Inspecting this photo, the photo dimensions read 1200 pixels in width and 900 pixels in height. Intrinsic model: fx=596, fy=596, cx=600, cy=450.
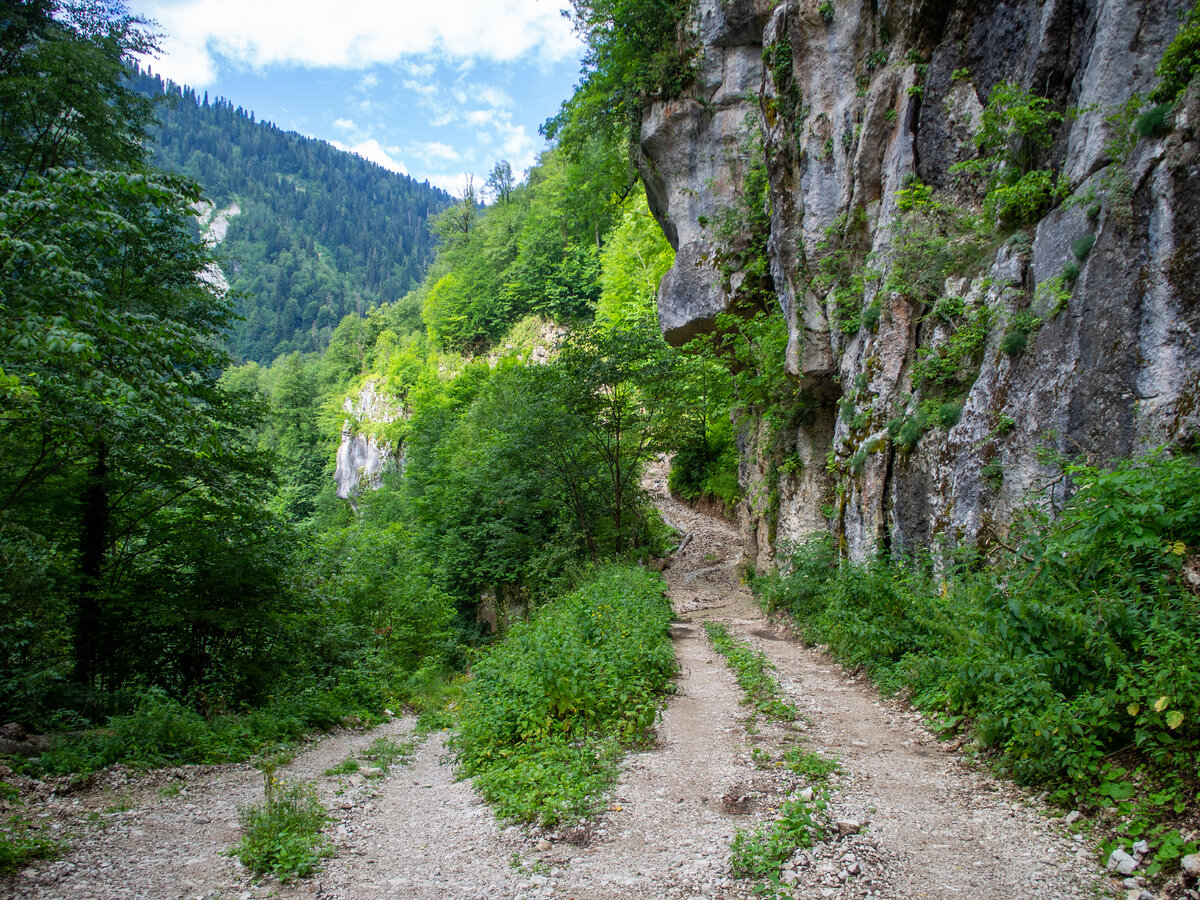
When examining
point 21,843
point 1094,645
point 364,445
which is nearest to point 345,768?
point 21,843

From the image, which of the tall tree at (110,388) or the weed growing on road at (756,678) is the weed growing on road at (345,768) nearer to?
the tall tree at (110,388)

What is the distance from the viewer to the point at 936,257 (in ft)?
29.9

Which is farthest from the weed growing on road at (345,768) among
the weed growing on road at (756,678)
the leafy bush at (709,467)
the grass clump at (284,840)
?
the leafy bush at (709,467)

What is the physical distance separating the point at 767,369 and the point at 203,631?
13.1 metres

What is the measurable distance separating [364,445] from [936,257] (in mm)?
46557

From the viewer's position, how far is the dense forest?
4160 mm

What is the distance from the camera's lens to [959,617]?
18.3 feet

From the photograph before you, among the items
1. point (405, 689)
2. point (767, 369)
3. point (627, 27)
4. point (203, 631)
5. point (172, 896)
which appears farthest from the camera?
point (627, 27)

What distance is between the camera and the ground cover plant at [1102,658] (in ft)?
11.1

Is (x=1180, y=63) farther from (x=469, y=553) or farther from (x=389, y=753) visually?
(x=469, y=553)

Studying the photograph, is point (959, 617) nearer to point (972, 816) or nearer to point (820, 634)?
point (972, 816)

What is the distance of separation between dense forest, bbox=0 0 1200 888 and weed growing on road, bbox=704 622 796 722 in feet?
3.53

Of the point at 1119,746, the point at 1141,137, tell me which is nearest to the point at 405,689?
the point at 1119,746

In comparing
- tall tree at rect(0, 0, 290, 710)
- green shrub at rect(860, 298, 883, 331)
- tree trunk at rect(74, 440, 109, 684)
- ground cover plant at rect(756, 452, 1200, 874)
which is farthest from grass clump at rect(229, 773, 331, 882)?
green shrub at rect(860, 298, 883, 331)
